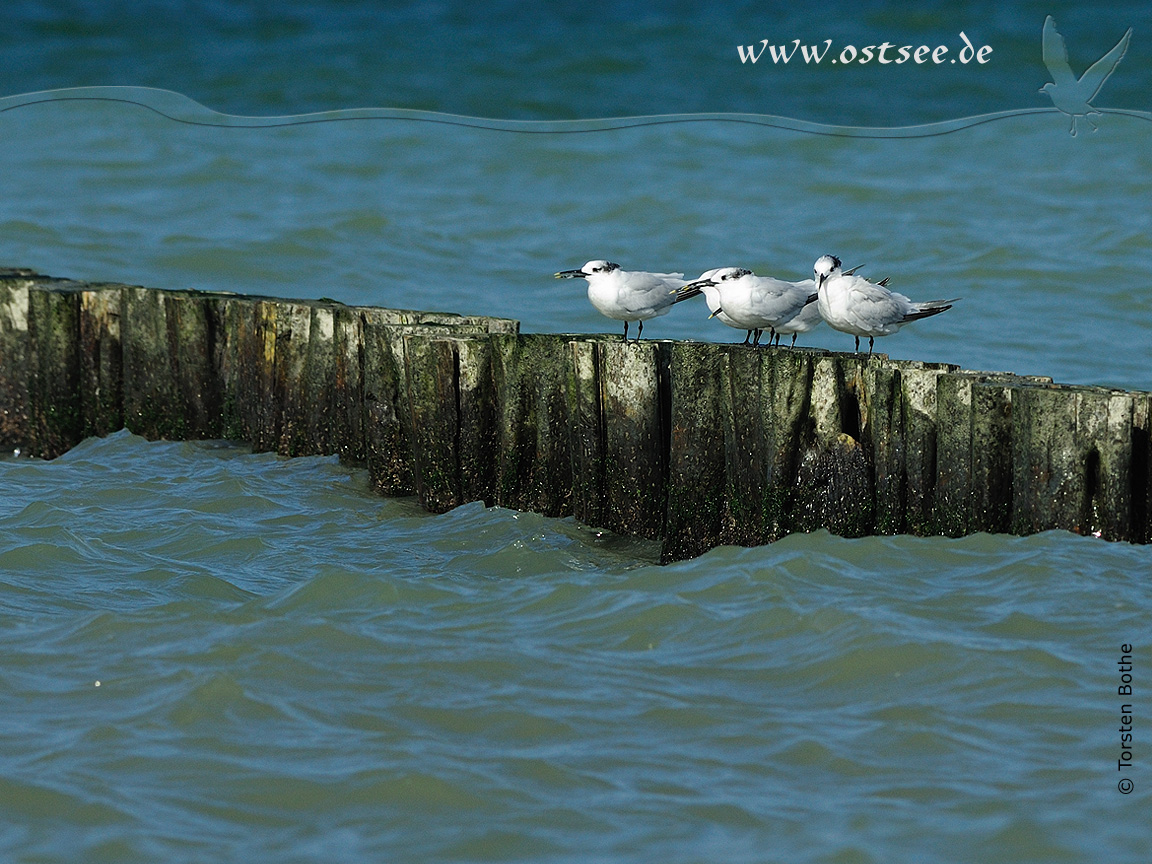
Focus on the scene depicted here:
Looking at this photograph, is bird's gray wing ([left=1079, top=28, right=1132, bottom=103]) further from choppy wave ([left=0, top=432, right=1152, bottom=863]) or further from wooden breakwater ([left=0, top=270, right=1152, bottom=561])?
choppy wave ([left=0, top=432, right=1152, bottom=863])

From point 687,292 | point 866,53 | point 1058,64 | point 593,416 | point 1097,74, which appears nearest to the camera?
point 593,416

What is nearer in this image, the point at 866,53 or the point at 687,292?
the point at 687,292

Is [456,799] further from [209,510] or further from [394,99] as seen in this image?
[394,99]

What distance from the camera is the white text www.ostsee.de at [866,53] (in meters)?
21.2

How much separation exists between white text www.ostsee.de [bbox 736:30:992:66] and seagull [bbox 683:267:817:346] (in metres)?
15.0

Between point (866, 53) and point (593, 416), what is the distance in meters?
17.3

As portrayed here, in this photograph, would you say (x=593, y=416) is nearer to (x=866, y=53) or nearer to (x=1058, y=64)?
(x=1058, y=64)

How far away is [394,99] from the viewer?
22.5 m

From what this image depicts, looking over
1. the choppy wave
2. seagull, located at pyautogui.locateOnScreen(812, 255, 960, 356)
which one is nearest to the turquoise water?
the choppy wave

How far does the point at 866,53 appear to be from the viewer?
2192cm

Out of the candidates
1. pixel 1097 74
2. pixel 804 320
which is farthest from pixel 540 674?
pixel 1097 74

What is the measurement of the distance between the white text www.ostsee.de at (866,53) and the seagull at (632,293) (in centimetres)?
1477

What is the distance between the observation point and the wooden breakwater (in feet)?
18.0

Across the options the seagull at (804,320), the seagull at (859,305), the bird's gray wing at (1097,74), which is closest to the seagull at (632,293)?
the seagull at (804,320)
